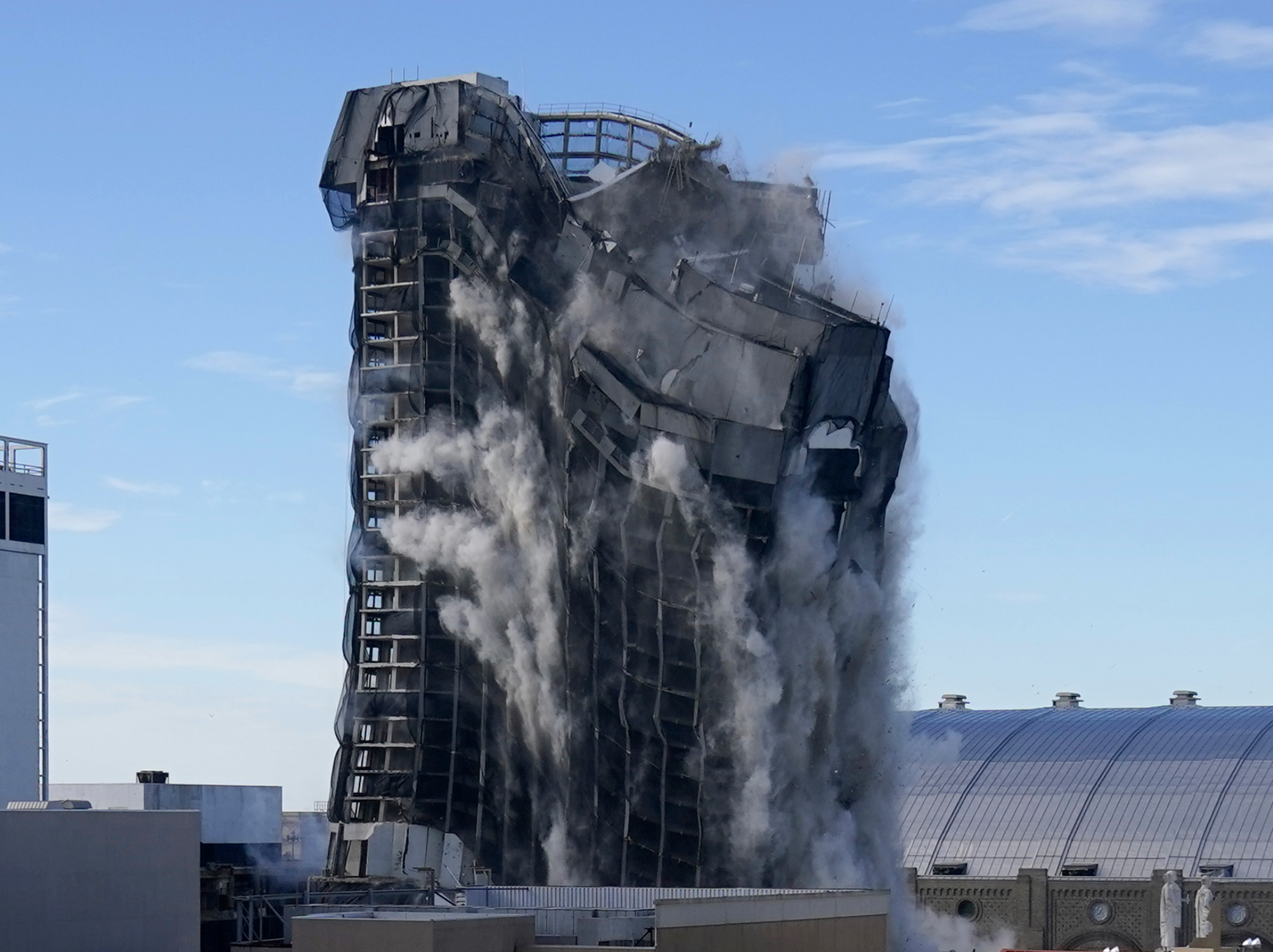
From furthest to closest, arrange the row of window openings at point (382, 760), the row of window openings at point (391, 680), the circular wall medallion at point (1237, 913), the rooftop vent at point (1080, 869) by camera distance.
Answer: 1. the rooftop vent at point (1080, 869)
2. the circular wall medallion at point (1237, 913)
3. the row of window openings at point (382, 760)
4. the row of window openings at point (391, 680)

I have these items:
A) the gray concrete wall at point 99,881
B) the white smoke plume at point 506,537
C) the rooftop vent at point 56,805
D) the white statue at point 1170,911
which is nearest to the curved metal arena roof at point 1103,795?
the white statue at point 1170,911

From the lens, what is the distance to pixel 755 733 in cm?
7856

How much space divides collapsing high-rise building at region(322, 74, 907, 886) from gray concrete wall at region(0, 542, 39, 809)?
2018cm

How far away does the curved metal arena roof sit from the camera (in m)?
111

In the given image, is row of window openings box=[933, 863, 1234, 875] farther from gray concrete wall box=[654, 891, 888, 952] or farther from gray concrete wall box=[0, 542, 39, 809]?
gray concrete wall box=[0, 542, 39, 809]

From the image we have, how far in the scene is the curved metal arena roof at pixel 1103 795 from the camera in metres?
111

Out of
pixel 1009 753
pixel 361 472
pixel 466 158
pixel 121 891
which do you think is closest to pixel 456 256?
pixel 466 158

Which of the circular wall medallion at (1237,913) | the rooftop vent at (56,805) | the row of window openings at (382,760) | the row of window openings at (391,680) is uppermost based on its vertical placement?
the row of window openings at (391,680)

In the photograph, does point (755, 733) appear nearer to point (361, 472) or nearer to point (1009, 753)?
point (361, 472)

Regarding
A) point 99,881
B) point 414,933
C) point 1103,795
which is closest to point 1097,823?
point 1103,795

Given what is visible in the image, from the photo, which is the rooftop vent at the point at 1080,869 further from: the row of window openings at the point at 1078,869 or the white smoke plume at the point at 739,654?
the white smoke plume at the point at 739,654

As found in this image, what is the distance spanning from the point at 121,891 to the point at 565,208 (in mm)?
31870

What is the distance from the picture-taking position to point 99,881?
62312 millimetres

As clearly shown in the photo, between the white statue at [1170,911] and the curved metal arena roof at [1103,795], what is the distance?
7951 millimetres
